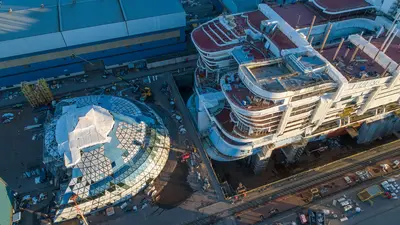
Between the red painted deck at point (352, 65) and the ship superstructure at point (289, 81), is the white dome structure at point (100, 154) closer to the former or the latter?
the ship superstructure at point (289, 81)

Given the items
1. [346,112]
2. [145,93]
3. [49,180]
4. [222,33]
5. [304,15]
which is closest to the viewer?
[49,180]

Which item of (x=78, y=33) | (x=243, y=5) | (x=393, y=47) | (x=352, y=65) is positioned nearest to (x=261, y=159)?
(x=352, y=65)

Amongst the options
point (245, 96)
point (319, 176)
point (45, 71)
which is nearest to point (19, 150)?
point (45, 71)

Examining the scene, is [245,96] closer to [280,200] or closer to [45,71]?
[280,200]

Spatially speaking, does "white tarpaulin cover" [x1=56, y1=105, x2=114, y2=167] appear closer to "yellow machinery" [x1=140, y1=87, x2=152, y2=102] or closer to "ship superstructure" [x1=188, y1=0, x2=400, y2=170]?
"yellow machinery" [x1=140, y1=87, x2=152, y2=102]


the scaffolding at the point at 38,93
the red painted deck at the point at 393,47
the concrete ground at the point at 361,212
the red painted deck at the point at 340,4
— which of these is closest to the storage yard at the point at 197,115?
the concrete ground at the point at 361,212

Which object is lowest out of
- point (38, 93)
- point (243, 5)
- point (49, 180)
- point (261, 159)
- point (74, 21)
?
point (261, 159)

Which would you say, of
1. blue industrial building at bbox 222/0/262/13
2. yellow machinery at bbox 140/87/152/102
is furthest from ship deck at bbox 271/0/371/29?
yellow machinery at bbox 140/87/152/102

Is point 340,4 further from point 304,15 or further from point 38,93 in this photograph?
point 38,93
